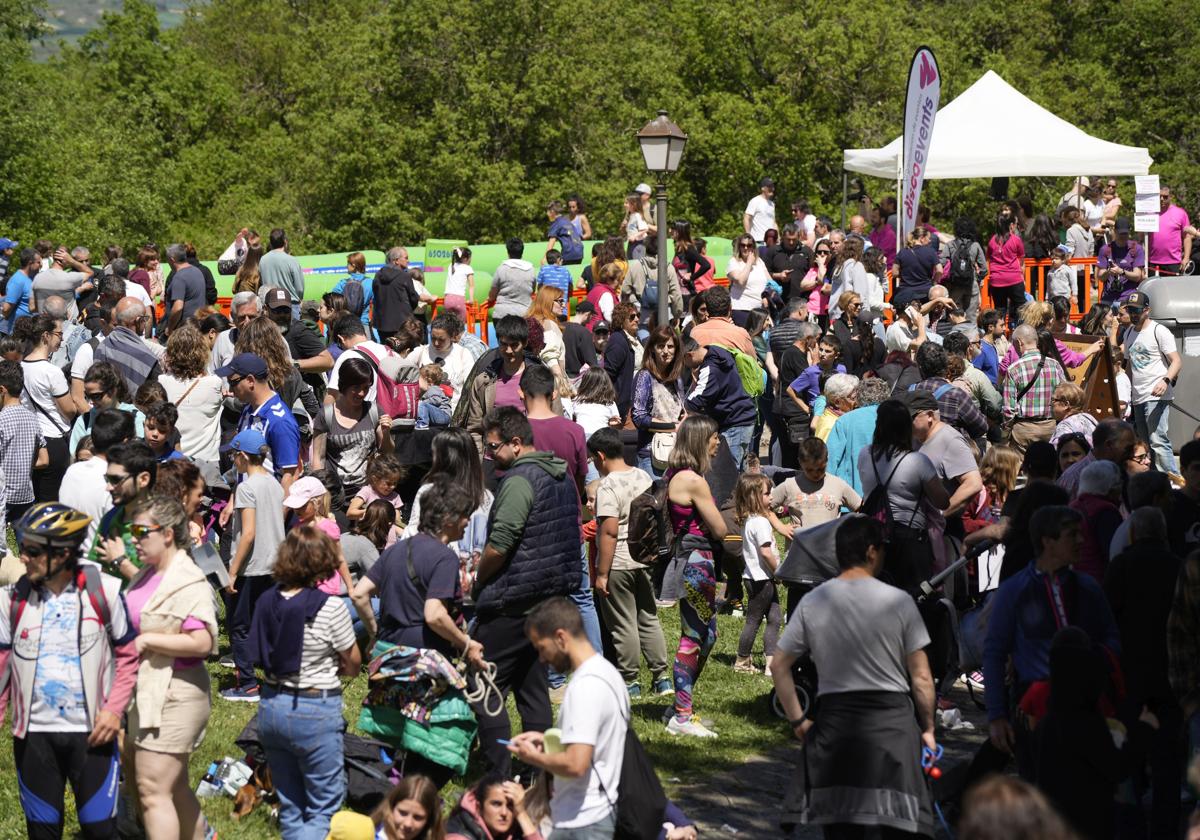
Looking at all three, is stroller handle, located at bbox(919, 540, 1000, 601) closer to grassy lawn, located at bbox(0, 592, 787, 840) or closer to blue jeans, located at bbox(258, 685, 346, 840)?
grassy lawn, located at bbox(0, 592, 787, 840)

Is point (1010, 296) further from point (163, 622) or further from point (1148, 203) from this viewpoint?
point (163, 622)

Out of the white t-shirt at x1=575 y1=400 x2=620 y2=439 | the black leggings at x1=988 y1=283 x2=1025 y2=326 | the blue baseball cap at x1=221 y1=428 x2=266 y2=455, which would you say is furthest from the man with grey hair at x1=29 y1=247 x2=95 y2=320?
the black leggings at x1=988 y1=283 x2=1025 y2=326

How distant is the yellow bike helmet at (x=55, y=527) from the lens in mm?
5555

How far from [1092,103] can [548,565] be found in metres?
36.5

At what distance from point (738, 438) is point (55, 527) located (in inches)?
274

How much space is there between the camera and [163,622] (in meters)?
5.77

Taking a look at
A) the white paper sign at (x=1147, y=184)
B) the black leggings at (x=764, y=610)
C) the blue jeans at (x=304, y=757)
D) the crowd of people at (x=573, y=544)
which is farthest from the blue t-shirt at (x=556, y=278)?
the white paper sign at (x=1147, y=184)

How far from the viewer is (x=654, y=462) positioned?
35.8 feet

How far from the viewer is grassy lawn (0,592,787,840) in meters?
7.07

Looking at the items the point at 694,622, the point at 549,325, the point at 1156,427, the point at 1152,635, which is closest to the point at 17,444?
the point at 549,325

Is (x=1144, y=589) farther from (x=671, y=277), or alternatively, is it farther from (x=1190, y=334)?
(x=671, y=277)

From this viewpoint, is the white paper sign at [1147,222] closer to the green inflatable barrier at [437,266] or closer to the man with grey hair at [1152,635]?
the green inflatable barrier at [437,266]

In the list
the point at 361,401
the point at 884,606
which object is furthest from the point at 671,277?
the point at 884,606

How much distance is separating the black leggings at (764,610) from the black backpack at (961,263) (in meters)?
9.78
